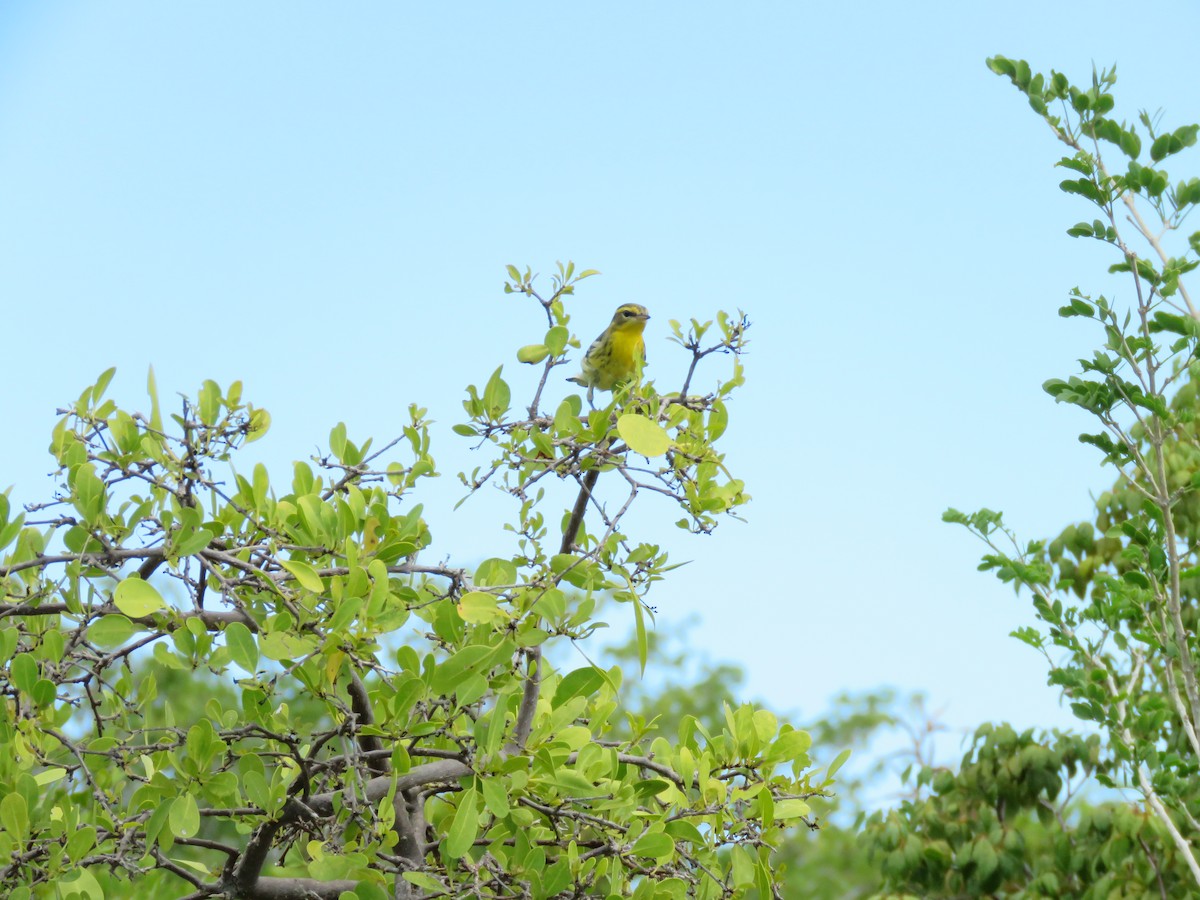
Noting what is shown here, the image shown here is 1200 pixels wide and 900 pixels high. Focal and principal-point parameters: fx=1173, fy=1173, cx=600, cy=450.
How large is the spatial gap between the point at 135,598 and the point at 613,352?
2.80 m

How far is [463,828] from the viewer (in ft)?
7.92

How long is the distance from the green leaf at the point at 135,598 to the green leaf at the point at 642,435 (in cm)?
103

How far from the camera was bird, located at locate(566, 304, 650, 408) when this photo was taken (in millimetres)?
4848

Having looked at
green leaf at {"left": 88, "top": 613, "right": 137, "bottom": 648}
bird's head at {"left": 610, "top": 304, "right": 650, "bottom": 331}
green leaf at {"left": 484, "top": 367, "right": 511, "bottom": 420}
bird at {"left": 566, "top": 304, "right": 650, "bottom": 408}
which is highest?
bird's head at {"left": 610, "top": 304, "right": 650, "bottom": 331}

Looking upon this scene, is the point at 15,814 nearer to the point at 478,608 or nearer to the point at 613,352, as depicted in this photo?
the point at 478,608

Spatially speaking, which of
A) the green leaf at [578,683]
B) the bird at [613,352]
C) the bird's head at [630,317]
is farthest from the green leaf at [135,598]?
the bird's head at [630,317]

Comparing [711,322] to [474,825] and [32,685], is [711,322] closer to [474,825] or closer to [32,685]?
[474,825]

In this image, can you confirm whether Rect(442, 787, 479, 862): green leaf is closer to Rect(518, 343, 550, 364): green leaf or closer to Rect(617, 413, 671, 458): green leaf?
Rect(617, 413, 671, 458): green leaf

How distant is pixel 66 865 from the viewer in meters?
2.74

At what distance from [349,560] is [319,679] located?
0.26 m

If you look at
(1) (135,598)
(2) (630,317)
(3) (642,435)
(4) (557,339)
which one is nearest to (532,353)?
(4) (557,339)

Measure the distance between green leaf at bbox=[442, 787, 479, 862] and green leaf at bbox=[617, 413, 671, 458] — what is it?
0.80 meters

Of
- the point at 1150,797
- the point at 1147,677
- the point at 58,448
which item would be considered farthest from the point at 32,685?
the point at 1147,677

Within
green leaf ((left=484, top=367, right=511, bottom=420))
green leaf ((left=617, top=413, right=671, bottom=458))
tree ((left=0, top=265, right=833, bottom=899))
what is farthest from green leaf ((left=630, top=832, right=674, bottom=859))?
green leaf ((left=484, top=367, right=511, bottom=420))
